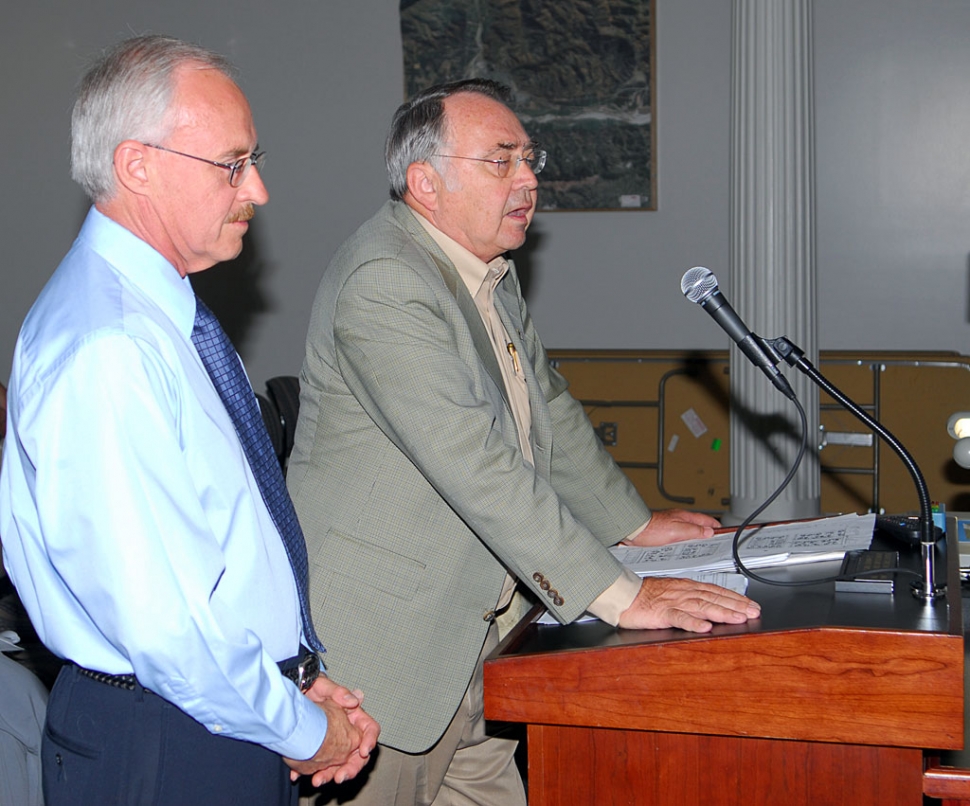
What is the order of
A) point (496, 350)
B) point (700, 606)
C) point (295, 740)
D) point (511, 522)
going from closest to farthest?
point (295, 740), point (700, 606), point (511, 522), point (496, 350)

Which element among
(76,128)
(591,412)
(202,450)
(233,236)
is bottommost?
(591,412)

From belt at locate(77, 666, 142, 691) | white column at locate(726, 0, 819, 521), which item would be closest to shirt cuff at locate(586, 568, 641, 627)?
belt at locate(77, 666, 142, 691)

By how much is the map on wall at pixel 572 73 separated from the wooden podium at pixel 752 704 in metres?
4.87

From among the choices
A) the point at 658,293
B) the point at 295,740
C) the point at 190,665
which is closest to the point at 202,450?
the point at 190,665

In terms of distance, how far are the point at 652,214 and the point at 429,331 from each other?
15.1 feet

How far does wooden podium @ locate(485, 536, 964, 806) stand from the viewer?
1.33m

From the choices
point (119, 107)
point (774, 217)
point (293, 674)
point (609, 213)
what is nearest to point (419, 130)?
point (119, 107)

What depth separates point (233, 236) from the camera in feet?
4.63

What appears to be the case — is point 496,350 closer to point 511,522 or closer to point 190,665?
point 511,522

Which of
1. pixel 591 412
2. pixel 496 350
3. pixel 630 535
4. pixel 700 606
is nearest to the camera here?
pixel 700 606

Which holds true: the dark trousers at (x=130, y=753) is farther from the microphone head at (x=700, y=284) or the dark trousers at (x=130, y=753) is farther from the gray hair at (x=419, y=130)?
the gray hair at (x=419, y=130)

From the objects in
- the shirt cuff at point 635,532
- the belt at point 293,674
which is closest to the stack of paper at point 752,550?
the shirt cuff at point 635,532

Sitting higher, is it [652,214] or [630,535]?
[652,214]

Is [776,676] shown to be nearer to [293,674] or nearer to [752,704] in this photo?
[752,704]
